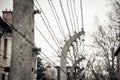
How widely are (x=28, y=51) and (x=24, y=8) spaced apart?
2.95 feet

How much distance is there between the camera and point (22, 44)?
557 centimetres

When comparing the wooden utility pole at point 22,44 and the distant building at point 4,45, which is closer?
the wooden utility pole at point 22,44

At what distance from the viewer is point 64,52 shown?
19578 millimetres

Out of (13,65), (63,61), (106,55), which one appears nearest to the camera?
(13,65)

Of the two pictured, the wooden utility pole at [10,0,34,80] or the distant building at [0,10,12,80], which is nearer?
the wooden utility pole at [10,0,34,80]

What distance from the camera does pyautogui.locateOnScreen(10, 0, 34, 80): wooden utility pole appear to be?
5.42 meters

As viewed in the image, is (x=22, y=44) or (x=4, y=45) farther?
(x=4, y=45)

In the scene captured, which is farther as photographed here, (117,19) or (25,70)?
(117,19)

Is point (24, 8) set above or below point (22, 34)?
above

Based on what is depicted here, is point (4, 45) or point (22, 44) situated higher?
point (4, 45)

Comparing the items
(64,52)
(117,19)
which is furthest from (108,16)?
(64,52)

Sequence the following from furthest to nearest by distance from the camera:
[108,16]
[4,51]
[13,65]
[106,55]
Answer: [106,55]
[108,16]
[4,51]
[13,65]

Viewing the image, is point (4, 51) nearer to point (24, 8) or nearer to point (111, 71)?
point (24, 8)

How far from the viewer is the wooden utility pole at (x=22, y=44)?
5418 mm
